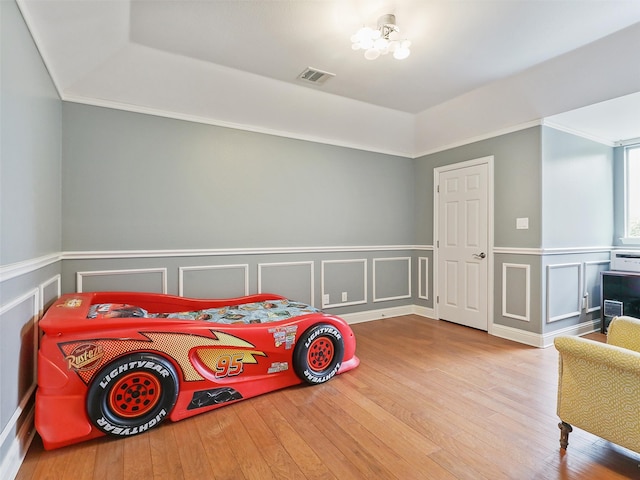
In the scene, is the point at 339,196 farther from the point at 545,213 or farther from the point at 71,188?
the point at 71,188

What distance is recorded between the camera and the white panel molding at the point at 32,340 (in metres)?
1.57

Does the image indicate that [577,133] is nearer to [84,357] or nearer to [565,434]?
[565,434]

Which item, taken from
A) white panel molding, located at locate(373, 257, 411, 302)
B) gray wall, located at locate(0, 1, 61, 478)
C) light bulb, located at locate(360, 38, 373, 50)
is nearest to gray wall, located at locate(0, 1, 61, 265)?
gray wall, located at locate(0, 1, 61, 478)

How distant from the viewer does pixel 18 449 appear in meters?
1.71

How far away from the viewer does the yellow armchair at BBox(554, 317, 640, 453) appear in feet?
5.14

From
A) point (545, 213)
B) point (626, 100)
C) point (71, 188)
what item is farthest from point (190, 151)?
point (626, 100)

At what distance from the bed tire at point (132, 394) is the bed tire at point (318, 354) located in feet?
3.06

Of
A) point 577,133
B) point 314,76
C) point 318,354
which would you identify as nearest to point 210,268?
point 318,354

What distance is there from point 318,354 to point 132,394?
4.45 ft

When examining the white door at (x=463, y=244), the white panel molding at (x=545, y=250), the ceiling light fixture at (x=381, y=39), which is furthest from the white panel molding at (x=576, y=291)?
the ceiling light fixture at (x=381, y=39)

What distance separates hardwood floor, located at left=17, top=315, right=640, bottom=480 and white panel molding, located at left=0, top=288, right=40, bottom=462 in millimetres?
251

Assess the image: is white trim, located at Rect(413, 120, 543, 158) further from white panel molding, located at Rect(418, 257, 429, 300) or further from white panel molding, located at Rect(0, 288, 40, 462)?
white panel molding, located at Rect(0, 288, 40, 462)

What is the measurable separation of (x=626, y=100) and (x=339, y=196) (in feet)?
10.4

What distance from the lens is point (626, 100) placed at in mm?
3314
